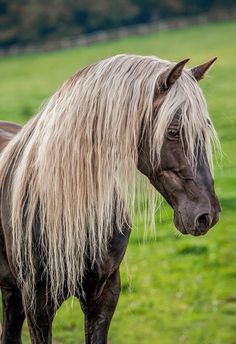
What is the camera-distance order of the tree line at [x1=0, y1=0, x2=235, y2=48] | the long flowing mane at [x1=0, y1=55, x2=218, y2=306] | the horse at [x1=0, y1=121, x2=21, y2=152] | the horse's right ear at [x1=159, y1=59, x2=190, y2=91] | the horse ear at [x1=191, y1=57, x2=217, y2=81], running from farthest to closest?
the tree line at [x1=0, y1=0, x2=235, y2=48], the horse at [x1=0, y1=121, x2=21, y2=152], the horse ear at [x1=191, y1=57, x2=217, y2=81], the long flowing mane at [x1=0, y1=55, x2=218, y2=306], the horse's right ear at [x1=159, y1=59, x2=190, y2=91]

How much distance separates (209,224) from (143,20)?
57.5 meters

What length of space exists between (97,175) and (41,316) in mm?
738

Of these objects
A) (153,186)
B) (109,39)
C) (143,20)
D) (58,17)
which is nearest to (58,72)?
(109,39)

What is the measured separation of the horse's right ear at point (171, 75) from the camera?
3.87 m

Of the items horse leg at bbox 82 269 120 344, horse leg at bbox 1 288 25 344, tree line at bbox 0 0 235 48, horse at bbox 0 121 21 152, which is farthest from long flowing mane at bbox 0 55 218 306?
tree line at bbox 0 0 235 48

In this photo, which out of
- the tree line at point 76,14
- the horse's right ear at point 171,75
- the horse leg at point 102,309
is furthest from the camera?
the tree line at point 76,14

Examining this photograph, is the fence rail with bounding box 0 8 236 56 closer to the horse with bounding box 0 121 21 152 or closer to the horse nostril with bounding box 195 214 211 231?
the horse with bounding box 0 121 21 152

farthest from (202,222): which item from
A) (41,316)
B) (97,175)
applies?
(41,316)

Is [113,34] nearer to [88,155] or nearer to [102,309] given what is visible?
[102,309]

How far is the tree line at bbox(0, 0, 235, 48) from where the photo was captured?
5581 centimetres

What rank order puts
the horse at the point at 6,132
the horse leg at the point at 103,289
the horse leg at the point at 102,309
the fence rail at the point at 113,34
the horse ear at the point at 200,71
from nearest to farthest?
the horse ear at the point at 200,71 → the horse leg at the point at 103,289 → the horse leg at the point at 102,309 → the horse at the point at 6,132 → the fence rail at the point at 113,34

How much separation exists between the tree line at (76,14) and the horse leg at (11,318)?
50788mm

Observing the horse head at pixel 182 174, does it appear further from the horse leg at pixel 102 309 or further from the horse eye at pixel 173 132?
the horse leg at pixel 102 309

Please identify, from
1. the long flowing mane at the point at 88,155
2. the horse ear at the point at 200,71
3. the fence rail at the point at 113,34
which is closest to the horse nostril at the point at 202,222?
the long flowing mane at the point at 88,155
